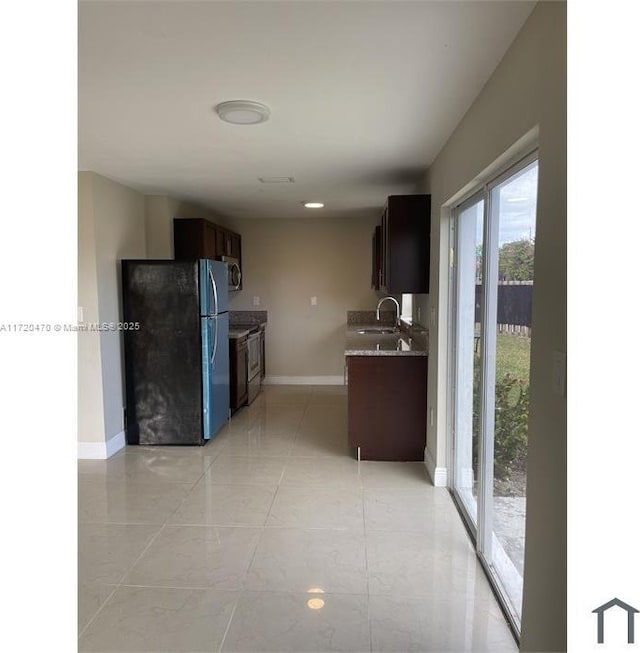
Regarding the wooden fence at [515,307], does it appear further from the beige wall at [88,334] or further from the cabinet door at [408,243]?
the beige wall at [88,334]

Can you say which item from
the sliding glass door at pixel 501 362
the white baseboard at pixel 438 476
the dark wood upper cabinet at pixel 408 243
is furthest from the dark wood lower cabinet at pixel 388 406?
the sliding glass door at pixel 501 362

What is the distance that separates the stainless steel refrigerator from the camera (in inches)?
164

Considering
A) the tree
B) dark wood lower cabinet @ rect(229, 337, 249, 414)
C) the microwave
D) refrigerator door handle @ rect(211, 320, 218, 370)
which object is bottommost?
dark wood lower cabinet @ rect(229, 337, 249, 414)

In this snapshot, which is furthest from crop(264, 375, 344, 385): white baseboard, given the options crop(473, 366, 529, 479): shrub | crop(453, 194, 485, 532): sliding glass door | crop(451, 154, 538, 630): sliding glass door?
crop(473, 366, 529, 479): shrub

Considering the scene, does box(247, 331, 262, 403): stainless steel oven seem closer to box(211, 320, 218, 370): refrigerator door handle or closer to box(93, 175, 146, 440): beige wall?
box(211, 320, 218, 370): refrigerator door handle

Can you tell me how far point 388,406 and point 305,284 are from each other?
3.16 metres

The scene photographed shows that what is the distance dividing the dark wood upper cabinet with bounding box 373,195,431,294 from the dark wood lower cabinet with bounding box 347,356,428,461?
603mm

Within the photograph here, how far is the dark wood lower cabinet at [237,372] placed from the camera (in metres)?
5.14

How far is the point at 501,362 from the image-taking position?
221 centimetres

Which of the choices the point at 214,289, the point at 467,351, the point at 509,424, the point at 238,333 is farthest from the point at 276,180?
the point at 509,424

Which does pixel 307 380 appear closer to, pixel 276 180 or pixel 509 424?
pixel 276 180

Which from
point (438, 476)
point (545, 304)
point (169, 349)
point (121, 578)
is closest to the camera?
point (545, 304)
